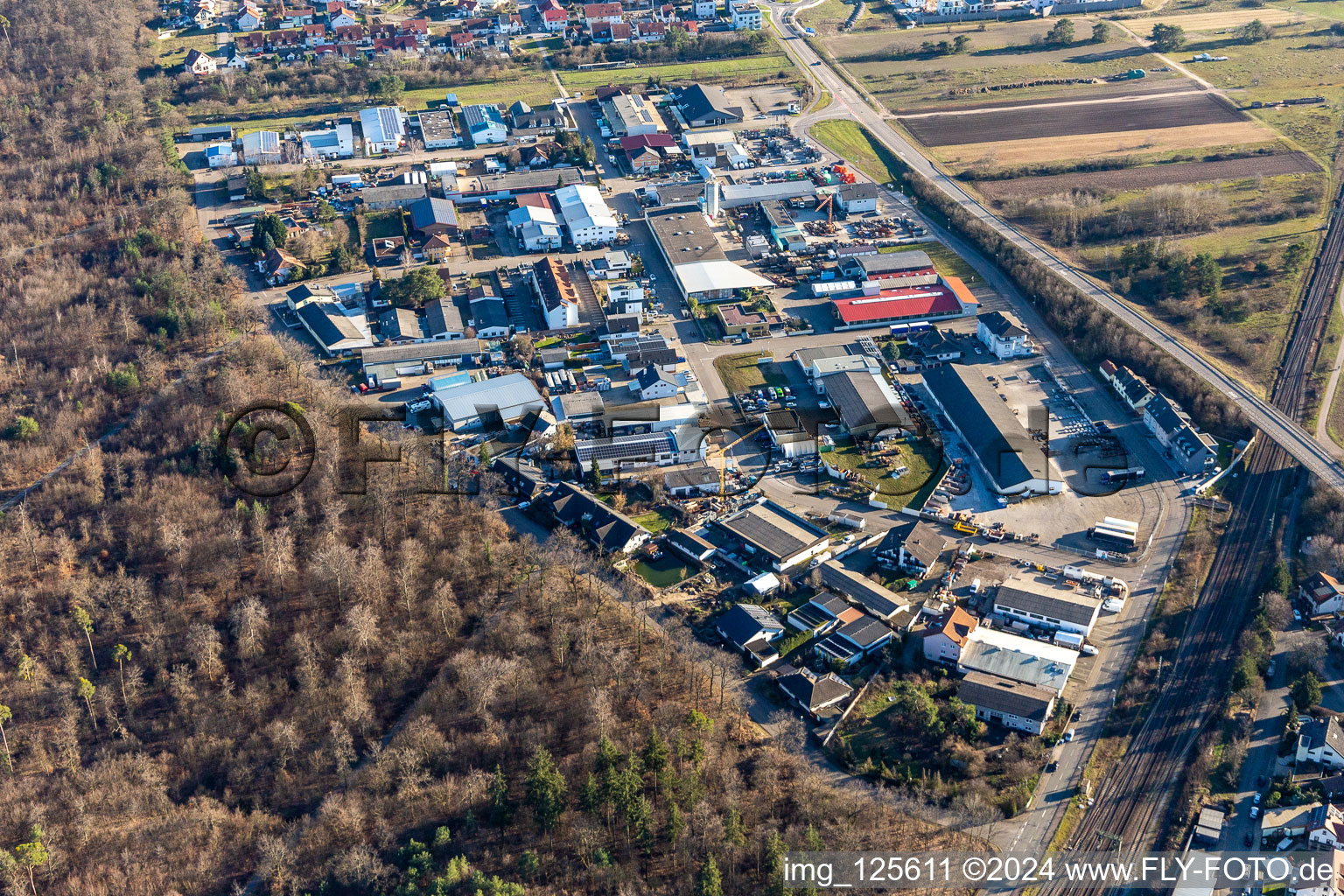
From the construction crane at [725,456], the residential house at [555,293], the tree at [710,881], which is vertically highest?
the residential house at [555,293]

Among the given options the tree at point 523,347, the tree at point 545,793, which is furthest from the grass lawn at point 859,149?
the tree at point 545,793

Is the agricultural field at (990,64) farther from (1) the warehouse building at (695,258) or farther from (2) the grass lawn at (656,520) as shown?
(2) the grass lawn at (656,520)

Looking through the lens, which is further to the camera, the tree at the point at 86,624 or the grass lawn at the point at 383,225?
the grass lawn at the point at 383,225

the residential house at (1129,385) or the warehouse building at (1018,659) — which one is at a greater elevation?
the residential house at (1129,385)

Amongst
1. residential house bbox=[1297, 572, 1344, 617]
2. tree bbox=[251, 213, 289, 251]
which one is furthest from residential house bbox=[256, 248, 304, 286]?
residential house bbox=[1297, 572, 1344, 617]

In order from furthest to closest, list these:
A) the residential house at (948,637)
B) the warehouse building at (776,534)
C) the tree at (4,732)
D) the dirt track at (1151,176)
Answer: the dirt track at (1151,176) → the warehouse building at (776,534) → the residential house at (948,637) → the tree at (4,732)

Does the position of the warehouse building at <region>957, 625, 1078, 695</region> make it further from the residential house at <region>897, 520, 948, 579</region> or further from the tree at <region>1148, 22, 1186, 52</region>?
the tree at <region>1148, 22, 1186, 52</region>

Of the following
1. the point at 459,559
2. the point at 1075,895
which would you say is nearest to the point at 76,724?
the point at 459,559
